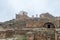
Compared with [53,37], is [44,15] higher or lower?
higher

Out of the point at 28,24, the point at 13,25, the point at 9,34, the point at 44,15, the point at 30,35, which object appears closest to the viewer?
the point at 30,35

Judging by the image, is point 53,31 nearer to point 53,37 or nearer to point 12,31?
point 53,37

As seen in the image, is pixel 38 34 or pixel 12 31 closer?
pixel 38 34

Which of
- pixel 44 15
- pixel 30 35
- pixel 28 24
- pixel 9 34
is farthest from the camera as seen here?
pixel 44 15

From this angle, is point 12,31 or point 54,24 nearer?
point 12,31

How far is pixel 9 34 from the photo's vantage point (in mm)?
26328

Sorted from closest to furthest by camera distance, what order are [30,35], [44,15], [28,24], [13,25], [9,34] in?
[30,35], [9,34], [28,24], [13,25], [44,15]

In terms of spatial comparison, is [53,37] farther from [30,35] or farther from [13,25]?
[13,25]

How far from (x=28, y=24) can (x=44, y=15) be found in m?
6.12

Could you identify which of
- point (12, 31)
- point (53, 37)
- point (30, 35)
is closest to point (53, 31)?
point (53, 37)

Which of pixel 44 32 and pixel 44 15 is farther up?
pixel 44 15

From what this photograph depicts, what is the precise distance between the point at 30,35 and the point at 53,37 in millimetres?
2699

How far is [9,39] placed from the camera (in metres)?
24.8

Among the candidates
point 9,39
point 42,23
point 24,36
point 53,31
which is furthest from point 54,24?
point 9,39
